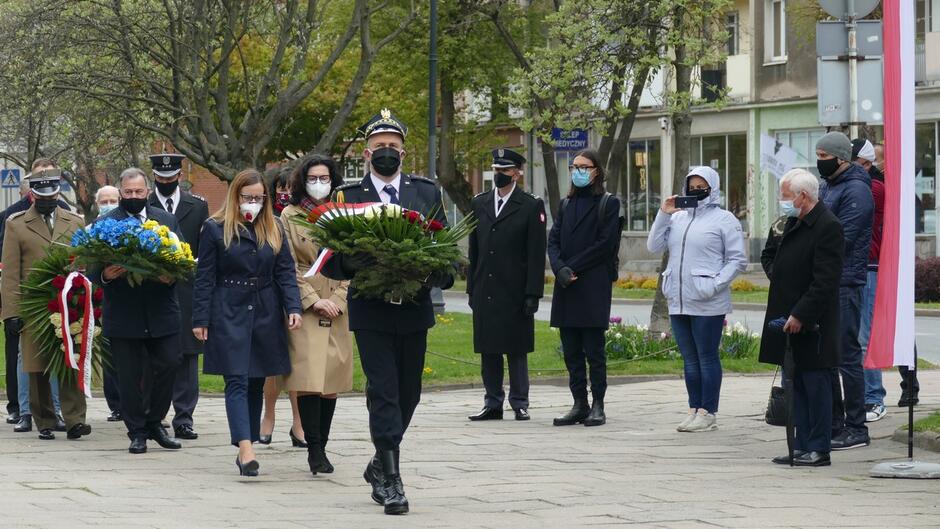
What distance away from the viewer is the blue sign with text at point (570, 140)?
25.2 m

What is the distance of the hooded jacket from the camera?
40.3 ft

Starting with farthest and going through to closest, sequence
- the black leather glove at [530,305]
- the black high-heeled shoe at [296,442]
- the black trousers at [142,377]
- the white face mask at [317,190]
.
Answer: the black leather glove at [530,305], the black high-heeled shoe at [296,442], the black trousers at [142,377], the white face mask at [317,190]

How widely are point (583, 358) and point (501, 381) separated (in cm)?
70

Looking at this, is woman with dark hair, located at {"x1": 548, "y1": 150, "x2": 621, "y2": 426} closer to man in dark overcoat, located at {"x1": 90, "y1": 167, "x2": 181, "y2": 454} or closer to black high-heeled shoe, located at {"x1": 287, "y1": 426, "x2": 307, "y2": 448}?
black high-heeled shoe, located at {"x1": 287, "y1": 426, "x2": 307, "y2": 448}

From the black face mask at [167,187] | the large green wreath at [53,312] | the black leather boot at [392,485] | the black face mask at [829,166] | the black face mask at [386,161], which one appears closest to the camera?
the black leather boot at [392,485]

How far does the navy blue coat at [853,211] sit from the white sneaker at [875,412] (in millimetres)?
1622

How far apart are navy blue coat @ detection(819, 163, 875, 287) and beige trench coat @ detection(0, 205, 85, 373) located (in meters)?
5.73

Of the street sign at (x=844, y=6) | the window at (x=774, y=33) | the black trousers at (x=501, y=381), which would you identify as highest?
the window at (x=774, y=33)

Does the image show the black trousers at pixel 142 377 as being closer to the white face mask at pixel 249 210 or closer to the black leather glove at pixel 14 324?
the black leather glove at pixel 14 324

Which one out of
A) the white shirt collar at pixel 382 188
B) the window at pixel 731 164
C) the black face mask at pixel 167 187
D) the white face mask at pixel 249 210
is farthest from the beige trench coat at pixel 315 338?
the window at pixel 731 164

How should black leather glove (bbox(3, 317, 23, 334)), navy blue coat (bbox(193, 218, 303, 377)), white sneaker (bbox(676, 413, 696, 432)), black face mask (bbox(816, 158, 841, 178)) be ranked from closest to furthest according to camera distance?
navy blue coat (bbox(193, 218, 303, 377)), black face mask (bbox(816, 158, 841, 178)), white sneaker (bbox(676, 413, 696, 432)), black leather glove (bbox(3, 317, 23, 334))

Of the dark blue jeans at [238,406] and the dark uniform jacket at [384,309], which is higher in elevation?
the dark uniform jacket at [384,309]

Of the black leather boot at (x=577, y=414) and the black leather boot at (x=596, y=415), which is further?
the black leather boot at (x=577, y=414)

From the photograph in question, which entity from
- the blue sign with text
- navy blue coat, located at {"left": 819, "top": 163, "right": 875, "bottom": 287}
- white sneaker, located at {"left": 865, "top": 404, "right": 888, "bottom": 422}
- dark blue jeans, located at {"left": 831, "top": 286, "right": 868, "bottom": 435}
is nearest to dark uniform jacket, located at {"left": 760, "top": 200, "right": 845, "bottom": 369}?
navy blue coat, located at {"left": 819, "top": 163, "right": 875, "bottom": 287}
